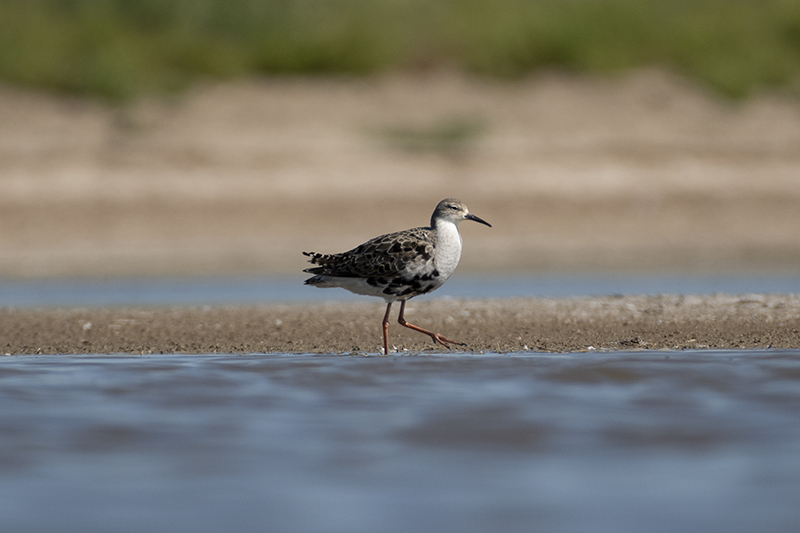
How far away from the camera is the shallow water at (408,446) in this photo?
439 cm

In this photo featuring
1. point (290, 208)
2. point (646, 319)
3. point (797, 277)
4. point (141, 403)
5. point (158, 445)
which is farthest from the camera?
point (290, 208)

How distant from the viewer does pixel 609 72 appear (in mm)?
24859

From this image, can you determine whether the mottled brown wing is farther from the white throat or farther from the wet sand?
the wet sand

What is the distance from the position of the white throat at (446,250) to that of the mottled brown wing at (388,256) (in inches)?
2.5

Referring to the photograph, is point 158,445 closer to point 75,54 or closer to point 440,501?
point 440,501

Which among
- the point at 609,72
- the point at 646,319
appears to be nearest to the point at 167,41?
the point at 609,72

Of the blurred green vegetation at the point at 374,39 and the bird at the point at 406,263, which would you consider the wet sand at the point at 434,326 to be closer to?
the bird at the point at 406,263

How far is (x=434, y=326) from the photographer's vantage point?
33.9 feet

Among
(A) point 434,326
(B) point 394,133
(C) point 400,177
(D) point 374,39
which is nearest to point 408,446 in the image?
(A) point 434,326

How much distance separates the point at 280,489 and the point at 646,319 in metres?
6.16

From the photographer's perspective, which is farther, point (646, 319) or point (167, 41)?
point (167, 41)

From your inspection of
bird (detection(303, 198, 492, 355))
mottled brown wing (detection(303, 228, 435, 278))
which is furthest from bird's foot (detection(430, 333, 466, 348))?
mottled brown wing (detection(303, 228, 435, 278))

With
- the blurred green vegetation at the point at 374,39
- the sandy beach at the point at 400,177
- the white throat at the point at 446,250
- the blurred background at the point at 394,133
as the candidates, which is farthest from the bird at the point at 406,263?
the blurred green vegetation at the point at 374,39

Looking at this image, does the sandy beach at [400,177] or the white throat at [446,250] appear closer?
the white throat at [446,250]
